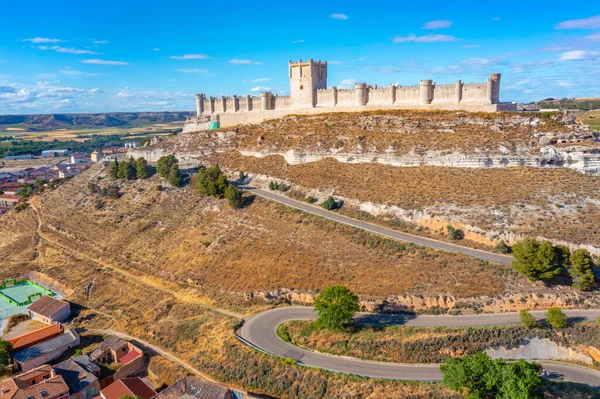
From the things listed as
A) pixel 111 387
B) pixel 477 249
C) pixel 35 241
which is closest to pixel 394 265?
pixel 477 249

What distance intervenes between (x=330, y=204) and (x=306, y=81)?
31.8m

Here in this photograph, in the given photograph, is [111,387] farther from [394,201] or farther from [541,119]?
[541,119]

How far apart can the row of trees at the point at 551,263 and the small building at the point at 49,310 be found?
47618 mm

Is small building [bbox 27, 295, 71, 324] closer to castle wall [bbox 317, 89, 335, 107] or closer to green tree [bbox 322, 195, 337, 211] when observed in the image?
green tree [bbox 322, 195, 337, 211]

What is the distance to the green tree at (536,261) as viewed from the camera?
32688 mm

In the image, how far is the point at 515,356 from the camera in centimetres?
2842

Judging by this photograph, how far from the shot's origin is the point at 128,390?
30859mm

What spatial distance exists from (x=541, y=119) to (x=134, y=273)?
5848 cm

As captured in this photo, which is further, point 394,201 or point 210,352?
point 394,201

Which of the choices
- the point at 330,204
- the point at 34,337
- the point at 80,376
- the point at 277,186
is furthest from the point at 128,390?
the point at 277,186

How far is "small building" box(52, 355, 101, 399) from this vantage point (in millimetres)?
32344

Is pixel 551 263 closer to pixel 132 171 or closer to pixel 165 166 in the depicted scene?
pixel 165 166

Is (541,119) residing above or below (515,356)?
above

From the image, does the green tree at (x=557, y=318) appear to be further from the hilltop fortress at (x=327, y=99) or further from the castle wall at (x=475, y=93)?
the castle wall at (x=475, y=93)
